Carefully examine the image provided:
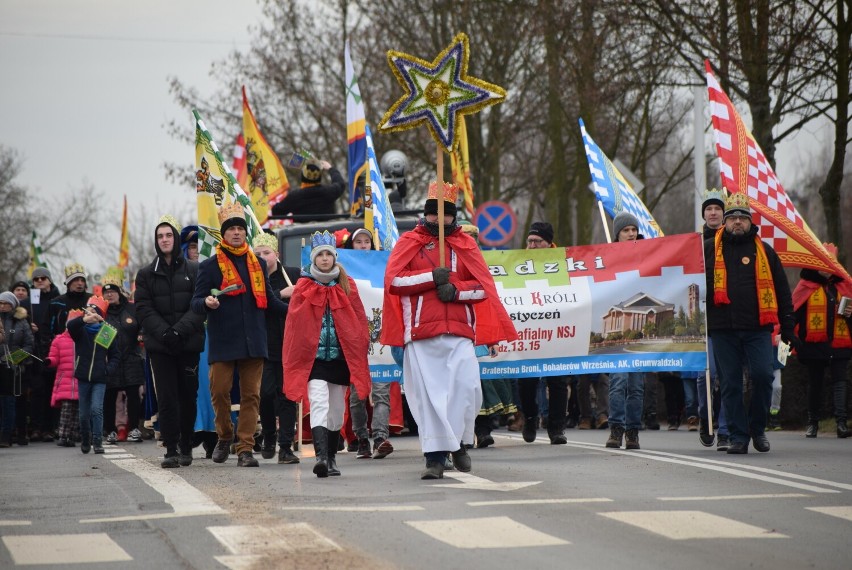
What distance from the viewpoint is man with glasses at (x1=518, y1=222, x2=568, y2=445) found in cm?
1481

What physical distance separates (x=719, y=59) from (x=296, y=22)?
876 inches

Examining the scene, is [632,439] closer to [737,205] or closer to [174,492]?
[737,205]

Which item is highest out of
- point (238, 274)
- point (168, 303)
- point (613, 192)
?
point (613, 192)

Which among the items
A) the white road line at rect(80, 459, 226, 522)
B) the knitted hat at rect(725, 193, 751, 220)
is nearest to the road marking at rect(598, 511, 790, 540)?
the white road line at rect(80, 459, 226, 522)

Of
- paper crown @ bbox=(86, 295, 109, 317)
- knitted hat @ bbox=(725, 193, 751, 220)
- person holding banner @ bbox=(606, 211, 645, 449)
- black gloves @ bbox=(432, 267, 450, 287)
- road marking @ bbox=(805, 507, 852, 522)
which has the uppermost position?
knitted hat @ bbox=(725, 193, 751, 220)

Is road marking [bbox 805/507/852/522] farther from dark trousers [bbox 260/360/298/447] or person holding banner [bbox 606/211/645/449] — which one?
dark trousers [bbox 260/360/298/447]

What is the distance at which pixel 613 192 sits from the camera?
17.1 meters

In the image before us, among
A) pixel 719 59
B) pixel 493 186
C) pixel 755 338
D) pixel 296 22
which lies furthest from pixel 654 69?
pixel 296 22

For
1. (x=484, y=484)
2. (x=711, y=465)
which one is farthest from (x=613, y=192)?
(x=484, y=484)

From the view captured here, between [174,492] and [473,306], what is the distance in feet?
8.75

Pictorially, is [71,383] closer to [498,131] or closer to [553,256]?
[553,256]

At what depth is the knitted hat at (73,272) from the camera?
769 inches

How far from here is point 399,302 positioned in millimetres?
11656

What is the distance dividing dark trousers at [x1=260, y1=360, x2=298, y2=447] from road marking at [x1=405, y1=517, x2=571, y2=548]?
513 centimetres
